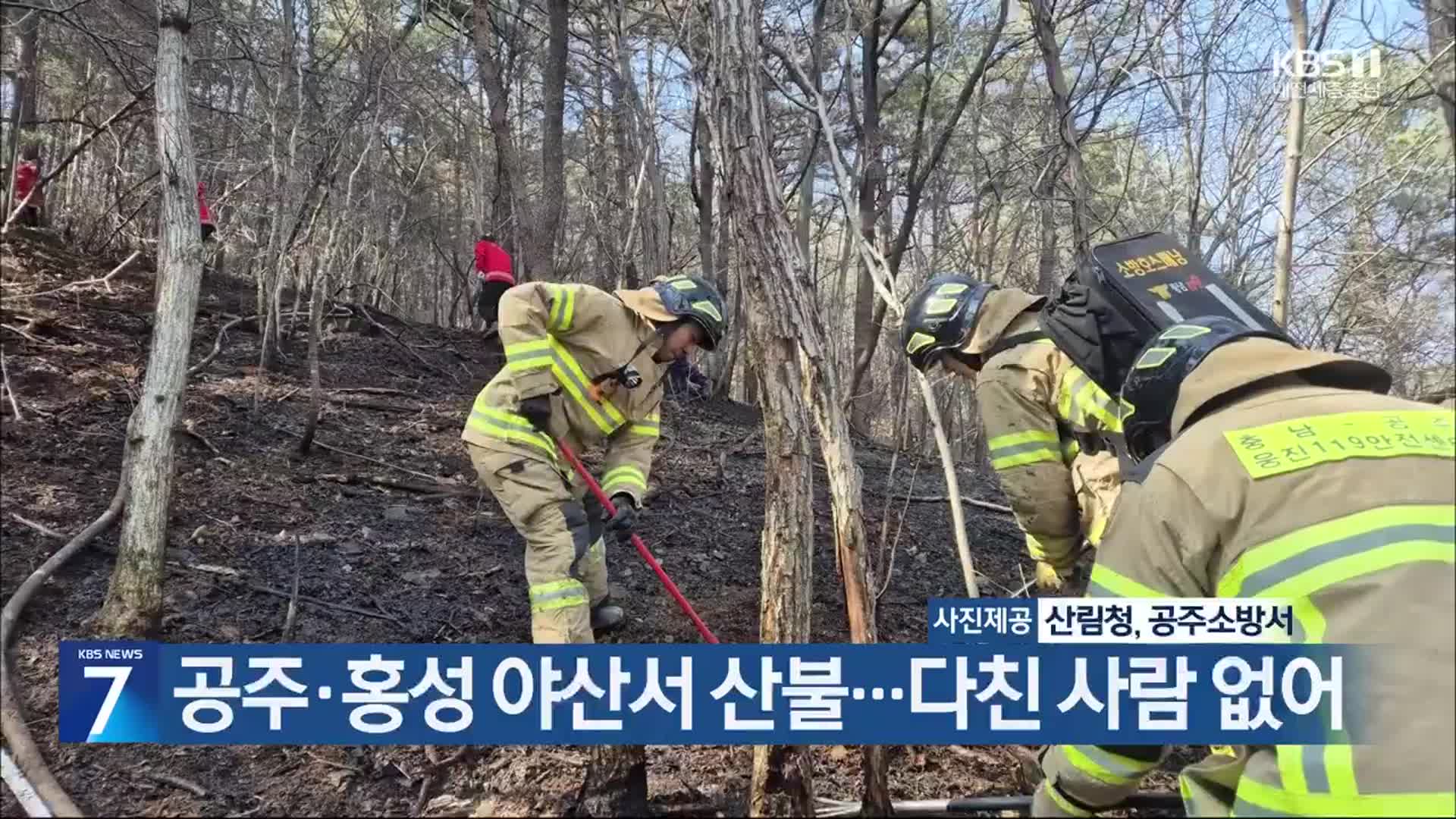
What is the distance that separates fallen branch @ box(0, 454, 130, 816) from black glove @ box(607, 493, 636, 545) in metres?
1.96

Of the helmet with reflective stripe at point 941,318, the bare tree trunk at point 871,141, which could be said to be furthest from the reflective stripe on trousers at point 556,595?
the bare tree trunk at point 871,141

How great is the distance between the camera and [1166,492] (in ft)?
5.28

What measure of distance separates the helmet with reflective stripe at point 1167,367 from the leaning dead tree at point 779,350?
105 cm

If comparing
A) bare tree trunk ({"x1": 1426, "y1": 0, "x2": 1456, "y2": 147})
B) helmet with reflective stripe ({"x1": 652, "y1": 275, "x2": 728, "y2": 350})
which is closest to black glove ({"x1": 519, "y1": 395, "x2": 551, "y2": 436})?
helmet with reflective stripe ({"x1": 652, "y1": 275, "x2": 728, "y2": 350})

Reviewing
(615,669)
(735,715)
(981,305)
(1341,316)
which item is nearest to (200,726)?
(615,669)

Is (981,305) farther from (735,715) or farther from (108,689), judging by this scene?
(108,689)

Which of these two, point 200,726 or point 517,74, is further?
point 517,74

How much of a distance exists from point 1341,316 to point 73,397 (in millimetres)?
13747

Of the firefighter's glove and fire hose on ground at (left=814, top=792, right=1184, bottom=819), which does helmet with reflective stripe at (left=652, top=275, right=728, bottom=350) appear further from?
fire hose on ground at (left=814, top=792, right=1184, bottom=819)

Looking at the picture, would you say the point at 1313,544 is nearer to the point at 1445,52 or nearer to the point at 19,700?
the point at 19,700

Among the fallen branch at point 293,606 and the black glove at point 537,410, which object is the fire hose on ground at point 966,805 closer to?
the black glove at point 537,410

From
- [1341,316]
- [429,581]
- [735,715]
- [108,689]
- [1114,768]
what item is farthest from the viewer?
[1341,316]

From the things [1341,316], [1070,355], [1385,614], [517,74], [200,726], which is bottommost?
[200,726]

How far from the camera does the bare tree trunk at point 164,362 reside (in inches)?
128
